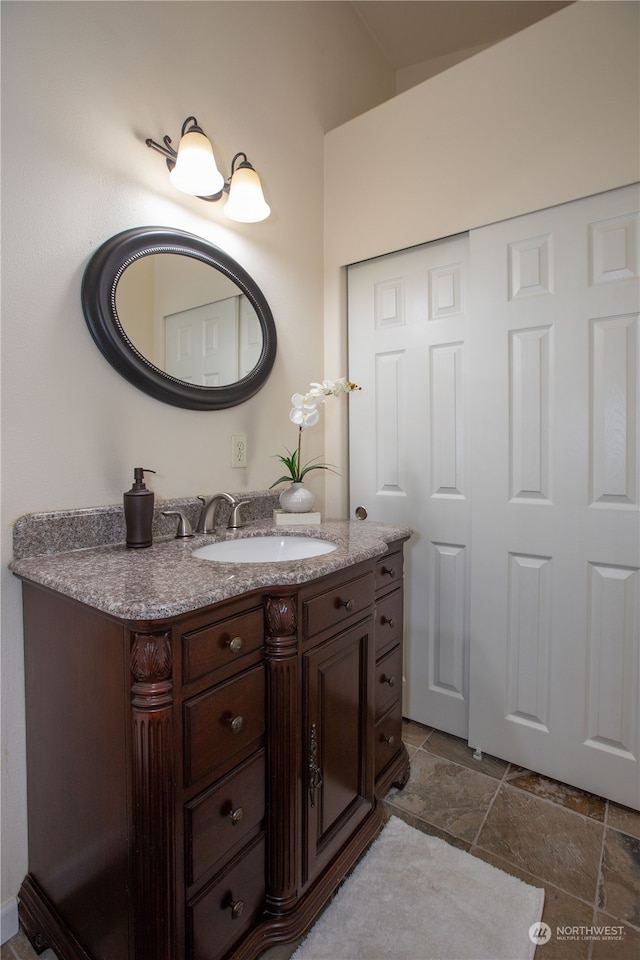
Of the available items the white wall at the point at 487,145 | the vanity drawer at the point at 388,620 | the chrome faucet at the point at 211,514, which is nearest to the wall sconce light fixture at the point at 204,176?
the white wall at the point at 487,145

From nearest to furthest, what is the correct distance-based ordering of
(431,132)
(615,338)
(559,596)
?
(615,338), (559,596), (431,132)

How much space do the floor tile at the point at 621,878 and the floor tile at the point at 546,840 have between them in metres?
0.02

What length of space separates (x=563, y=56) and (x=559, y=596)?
179 cm

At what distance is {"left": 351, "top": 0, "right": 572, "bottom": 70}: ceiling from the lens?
2.21 meters

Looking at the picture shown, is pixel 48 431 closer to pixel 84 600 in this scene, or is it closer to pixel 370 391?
pixel 84 600

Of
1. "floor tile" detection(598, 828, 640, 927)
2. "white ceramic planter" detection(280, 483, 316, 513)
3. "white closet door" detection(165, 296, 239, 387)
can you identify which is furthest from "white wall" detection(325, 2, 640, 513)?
"floor tile" detection(598, 828, 640, 927)

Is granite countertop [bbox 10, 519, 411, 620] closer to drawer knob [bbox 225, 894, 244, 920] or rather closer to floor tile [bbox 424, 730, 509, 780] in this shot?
drawer knob [bbox 225, 894, 244, 920]

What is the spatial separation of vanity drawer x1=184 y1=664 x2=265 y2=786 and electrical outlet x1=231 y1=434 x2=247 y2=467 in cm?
85

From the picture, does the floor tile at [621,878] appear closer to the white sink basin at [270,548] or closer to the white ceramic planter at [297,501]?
the white sink basin at [270,548]

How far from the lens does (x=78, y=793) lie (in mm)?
957

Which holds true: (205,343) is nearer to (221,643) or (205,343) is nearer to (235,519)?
(235,519)

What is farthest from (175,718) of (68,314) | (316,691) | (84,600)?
(68,314)

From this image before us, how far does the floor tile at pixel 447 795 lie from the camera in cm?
148

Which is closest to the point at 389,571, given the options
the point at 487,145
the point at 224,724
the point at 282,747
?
the point at 282,747
